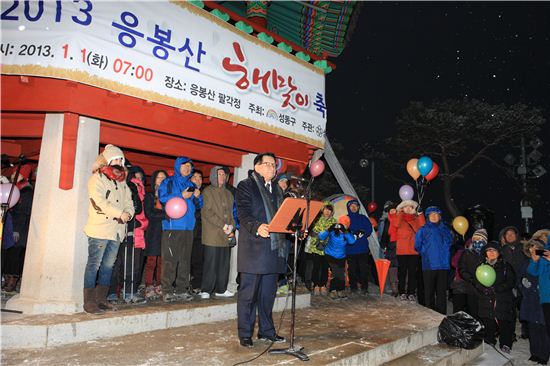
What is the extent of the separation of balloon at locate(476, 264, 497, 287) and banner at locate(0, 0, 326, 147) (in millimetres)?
4296

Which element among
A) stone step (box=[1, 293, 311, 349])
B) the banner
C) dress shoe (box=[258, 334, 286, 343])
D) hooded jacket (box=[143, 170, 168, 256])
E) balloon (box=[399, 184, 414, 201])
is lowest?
dress shoe (box=[258, 334, 286, 343])

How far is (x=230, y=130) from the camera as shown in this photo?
7.41 meters

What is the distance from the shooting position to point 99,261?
4.99m

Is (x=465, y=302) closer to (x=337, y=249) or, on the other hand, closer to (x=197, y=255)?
(x=337, y=249)

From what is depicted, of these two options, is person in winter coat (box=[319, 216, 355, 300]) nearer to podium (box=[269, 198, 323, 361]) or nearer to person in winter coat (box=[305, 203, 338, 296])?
person in winter coat (box=[305, 203, 338, 296])

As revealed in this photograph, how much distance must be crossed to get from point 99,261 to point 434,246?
19.4 feet

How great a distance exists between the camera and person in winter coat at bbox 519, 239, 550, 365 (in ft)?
20.0

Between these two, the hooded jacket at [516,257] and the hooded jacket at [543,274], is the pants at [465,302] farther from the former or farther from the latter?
the hooded jacket at [516,257]

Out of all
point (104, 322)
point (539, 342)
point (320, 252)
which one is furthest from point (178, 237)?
point (539, 342)

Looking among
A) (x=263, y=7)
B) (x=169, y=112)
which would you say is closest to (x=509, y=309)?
(x=169, y=112)

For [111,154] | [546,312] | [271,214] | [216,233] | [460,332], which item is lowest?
[460,332]

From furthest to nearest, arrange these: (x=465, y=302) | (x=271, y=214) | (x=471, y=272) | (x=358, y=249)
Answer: (x=358, y=249), (x=465, y=302), (x=471, y=272), (x=271, y=214)

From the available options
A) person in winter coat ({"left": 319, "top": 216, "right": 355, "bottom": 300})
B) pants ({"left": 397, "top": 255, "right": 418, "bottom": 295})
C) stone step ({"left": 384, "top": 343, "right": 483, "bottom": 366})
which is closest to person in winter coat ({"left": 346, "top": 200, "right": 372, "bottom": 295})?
person in winter coat ({"left": 319, "top": 216, "right": 355, "bottom": 300})

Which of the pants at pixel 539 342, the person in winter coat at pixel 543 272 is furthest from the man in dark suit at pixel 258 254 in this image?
the pants at pixel 539 342
